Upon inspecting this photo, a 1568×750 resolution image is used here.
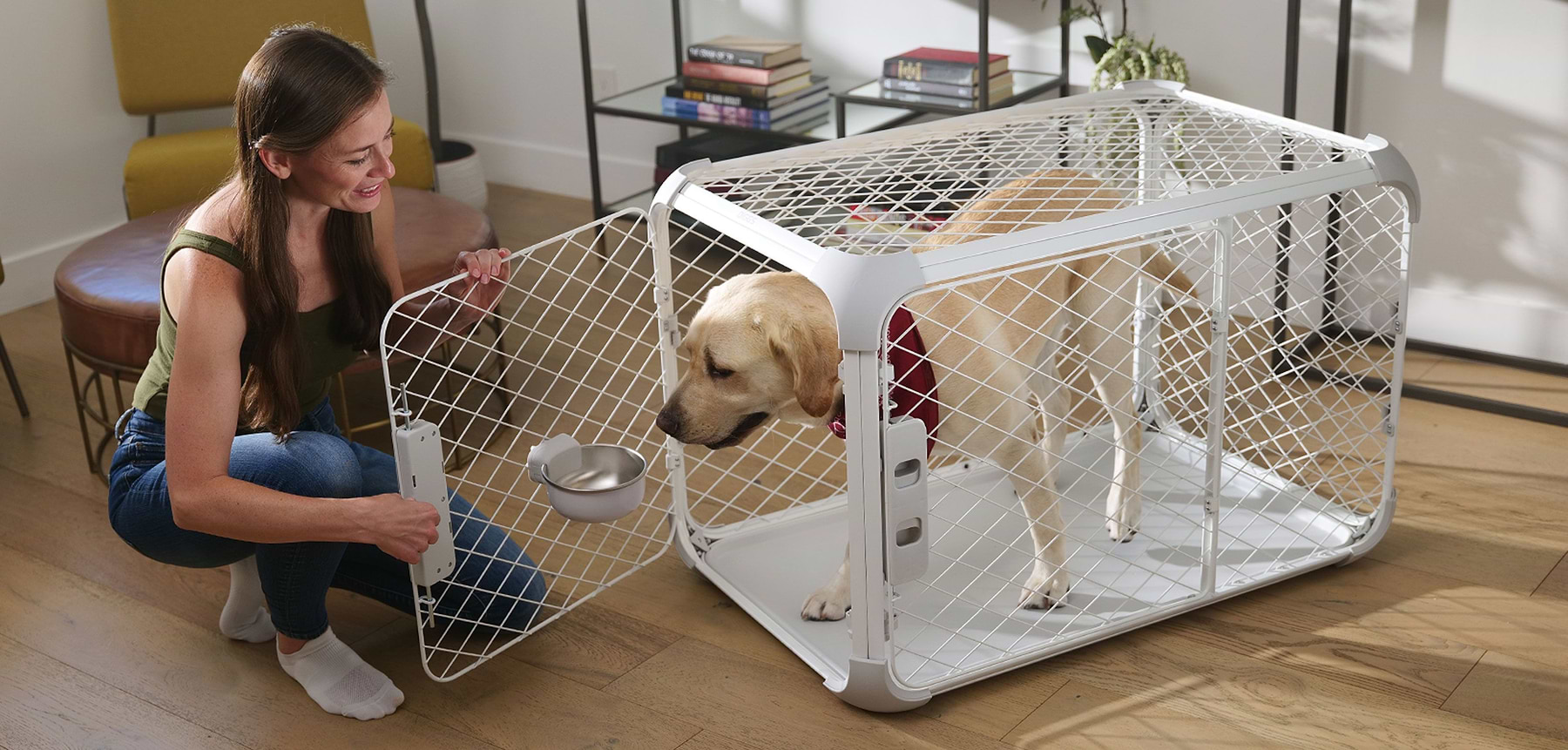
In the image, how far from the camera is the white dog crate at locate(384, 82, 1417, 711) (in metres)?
1.67

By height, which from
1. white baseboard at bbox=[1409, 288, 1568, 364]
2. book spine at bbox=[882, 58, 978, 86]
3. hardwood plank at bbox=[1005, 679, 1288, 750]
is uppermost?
book spine at bbox=[882, 58, 978, 86]

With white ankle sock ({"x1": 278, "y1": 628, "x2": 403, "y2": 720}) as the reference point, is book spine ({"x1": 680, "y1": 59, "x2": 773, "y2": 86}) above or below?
above

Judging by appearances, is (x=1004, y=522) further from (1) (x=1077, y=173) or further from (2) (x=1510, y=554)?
(2) (x=1510, y=554)

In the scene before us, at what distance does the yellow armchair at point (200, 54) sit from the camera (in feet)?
11.2

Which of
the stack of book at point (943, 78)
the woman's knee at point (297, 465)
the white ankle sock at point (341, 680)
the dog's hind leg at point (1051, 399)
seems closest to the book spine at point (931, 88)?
the stack of book at point (943, 78)

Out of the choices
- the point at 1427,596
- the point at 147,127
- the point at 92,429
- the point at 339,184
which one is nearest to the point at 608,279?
the point at 92,429

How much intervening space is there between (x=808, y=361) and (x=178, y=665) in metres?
1.07

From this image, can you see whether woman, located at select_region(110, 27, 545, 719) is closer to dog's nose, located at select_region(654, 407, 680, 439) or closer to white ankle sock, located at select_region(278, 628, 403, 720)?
white ankle sock, located at select_region(278, 628, 403, 720)

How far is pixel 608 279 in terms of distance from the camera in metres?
3.47

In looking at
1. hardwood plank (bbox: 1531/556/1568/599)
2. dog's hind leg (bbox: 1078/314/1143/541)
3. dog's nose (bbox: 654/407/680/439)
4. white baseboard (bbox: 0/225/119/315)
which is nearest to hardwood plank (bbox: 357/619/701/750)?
dog's nose (bbox: 654/407/680/439)

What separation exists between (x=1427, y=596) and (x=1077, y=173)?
2.69ft

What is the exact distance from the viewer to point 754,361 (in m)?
1.71

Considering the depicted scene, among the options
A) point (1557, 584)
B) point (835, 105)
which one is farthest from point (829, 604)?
point (835, 105)

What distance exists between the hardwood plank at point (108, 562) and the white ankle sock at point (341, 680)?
141mm
